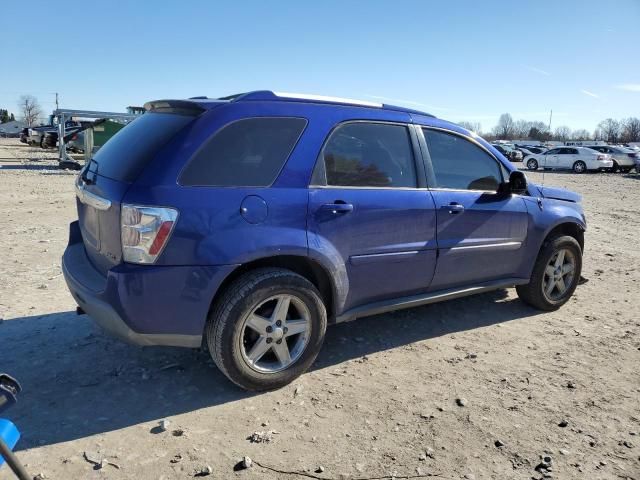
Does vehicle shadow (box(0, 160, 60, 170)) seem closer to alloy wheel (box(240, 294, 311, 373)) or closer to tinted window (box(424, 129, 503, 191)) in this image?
tinted window (box(424, 129, 503, 191))

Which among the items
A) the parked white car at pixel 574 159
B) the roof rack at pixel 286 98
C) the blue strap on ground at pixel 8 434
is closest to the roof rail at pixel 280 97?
the roof rack at pixel 286 98

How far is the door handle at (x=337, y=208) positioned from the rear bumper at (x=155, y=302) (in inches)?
29.9

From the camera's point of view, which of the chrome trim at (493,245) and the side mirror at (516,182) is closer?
the chrome trim at (493,245)

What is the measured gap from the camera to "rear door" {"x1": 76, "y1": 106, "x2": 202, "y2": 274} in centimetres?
304

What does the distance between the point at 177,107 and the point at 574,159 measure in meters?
33.6

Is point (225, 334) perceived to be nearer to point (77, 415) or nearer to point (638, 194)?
point (77, 415)

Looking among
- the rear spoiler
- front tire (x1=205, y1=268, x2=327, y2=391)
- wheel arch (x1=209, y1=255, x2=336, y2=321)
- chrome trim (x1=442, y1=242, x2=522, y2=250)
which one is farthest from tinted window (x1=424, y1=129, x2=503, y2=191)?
the rear spoiler

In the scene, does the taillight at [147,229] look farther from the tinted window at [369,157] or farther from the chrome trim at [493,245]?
the chrome trim at [493,245]

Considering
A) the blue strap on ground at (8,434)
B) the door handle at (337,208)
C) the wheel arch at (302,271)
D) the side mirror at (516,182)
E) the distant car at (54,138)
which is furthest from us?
the distant car at (54,138)

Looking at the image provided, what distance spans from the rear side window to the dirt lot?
142 centimetres

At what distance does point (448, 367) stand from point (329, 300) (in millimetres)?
1067

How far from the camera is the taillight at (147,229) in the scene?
113 inches

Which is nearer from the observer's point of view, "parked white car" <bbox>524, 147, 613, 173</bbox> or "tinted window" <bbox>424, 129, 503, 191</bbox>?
"tinted window" <bbox>424, 129, 503, 191</bbox>

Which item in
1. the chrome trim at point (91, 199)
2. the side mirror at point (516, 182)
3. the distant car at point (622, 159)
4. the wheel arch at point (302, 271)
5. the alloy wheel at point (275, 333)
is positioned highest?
the distant car at point (622, 159)
